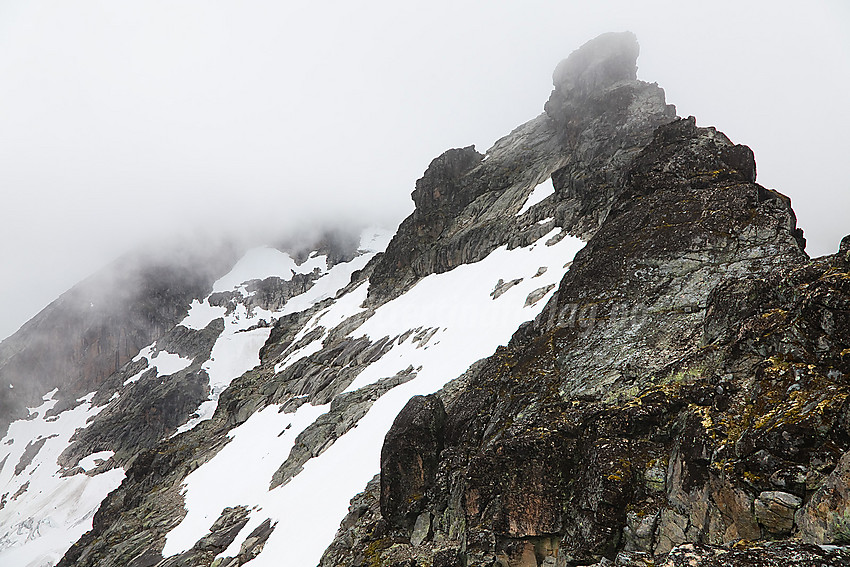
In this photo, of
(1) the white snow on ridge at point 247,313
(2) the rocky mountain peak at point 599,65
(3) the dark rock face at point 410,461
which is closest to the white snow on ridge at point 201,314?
(1) the white snow on ridge at point 247,313

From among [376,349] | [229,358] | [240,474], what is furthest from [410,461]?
[229,358]

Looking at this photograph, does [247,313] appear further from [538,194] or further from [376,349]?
[538,194]

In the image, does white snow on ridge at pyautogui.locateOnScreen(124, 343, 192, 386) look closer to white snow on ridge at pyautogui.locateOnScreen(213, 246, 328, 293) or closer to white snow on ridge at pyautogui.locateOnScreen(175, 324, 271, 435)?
white snow on ridge at pyautogui.locateOnScreen(175, 324, 271, 435)

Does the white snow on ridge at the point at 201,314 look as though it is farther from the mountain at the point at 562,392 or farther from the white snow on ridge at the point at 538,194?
the white snow on ridge at the point at 538,194

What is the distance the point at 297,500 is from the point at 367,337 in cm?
2302

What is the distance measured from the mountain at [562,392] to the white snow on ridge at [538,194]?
21.7 inches

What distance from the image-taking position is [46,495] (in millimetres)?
102062

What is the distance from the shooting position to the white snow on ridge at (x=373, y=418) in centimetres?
2453

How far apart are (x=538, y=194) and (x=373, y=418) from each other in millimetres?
36439

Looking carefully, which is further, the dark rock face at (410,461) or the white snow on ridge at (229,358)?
the white snow on ridge at (229,358)

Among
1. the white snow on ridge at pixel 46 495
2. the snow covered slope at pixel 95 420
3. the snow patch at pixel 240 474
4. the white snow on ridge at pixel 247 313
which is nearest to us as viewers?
the snow patch at pixel 240 474

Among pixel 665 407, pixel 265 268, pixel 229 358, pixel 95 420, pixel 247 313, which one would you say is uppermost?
pixel 665 407

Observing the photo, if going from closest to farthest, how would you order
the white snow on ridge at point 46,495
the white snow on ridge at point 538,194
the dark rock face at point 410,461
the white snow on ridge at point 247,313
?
the dark rock face at point 410,461, the white snow on ridge at point 538,194, the white snow on ridge at point 46,495, the white snow on ridge at point 247,313

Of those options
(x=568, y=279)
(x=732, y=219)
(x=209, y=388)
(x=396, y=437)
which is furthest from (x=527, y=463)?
(x=209, y=388)
